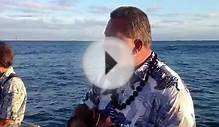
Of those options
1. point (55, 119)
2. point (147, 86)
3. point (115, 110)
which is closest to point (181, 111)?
point (147, 86)

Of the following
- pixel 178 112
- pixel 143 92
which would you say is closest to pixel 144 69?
pixel 143 92

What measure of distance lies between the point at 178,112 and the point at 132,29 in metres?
0.75

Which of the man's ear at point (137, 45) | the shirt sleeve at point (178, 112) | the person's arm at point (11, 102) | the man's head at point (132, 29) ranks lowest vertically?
the person's arm at point (11, 102)

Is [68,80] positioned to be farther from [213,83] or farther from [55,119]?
[55,119]

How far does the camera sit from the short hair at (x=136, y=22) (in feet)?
11.6

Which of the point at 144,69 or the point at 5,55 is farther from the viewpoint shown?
the point at 5,55

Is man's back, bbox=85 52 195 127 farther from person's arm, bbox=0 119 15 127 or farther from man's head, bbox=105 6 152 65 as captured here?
person's arm, bbox=0 119 15 127

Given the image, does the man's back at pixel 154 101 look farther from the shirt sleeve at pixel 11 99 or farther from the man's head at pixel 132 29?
the shirt sleeve at pixel 11 99

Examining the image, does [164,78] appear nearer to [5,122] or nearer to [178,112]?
[178,112]

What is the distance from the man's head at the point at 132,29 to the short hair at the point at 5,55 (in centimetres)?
284

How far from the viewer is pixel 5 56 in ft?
20.1

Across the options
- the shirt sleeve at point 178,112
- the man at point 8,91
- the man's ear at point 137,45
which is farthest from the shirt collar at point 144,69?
the man at point 8,91

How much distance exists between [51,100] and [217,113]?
9.53 m

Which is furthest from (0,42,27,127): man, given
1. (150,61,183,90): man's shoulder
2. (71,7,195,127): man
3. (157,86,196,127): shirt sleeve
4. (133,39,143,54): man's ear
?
(157,86,196,127): shirt sleeve
